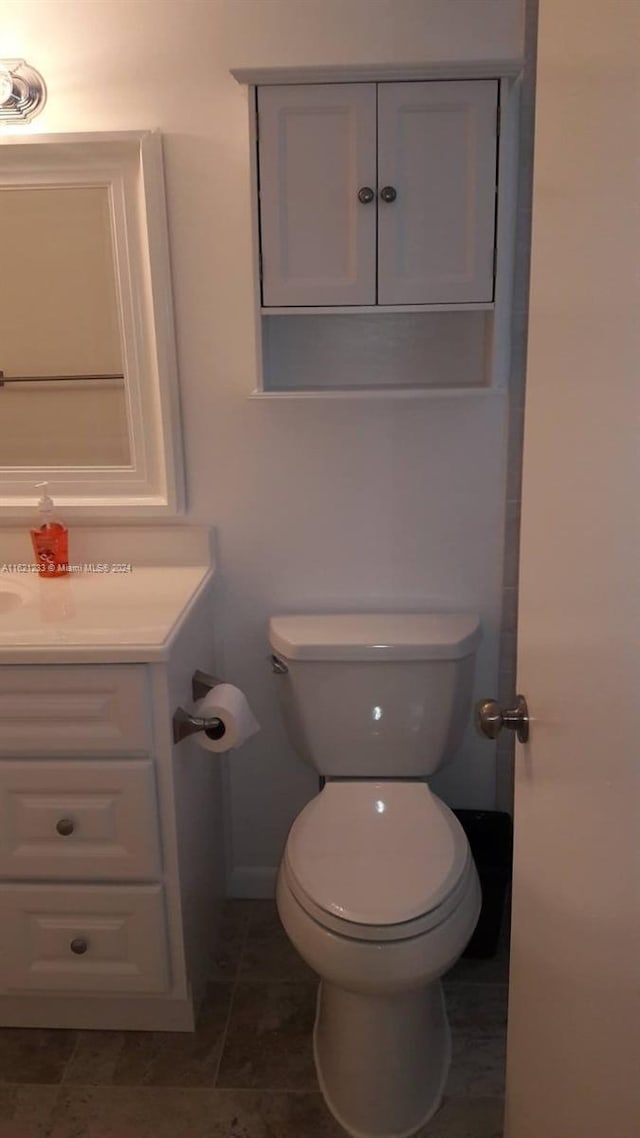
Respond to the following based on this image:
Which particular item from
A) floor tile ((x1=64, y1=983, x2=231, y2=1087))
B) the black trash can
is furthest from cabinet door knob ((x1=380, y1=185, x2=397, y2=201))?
floor tile ((x1=64, y1=983, x2=231, y2=1087))

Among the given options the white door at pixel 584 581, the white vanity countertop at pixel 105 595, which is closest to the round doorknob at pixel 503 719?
the white door at pixel 584 581

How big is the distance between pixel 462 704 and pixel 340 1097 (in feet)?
2.48

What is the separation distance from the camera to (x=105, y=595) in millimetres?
1744

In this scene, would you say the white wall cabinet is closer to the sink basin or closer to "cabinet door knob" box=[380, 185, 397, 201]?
"cabinet door knob" box=[380, 185, 397, 201]

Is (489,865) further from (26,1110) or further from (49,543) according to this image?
(49,543)

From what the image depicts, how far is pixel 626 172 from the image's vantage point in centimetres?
67

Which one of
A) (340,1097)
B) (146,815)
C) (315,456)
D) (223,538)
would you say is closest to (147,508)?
(223,538)

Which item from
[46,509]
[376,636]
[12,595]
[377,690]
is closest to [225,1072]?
[377,690]

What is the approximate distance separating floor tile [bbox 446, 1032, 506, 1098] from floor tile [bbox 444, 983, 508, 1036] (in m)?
0.02

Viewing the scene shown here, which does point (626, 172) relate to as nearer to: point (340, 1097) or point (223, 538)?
point (223, 538)

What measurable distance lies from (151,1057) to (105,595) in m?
0.89

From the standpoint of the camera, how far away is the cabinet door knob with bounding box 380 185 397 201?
160cm

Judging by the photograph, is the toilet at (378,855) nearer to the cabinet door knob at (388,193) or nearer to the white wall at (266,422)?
the white wall at (266,422)

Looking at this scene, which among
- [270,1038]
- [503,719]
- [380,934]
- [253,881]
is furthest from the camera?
[253,881]
